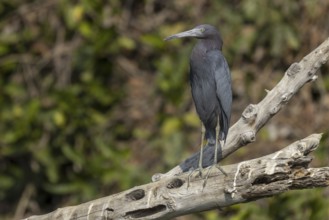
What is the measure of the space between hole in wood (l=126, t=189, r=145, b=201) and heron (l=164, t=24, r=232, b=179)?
429 mm

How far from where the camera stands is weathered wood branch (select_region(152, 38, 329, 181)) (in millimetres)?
3715

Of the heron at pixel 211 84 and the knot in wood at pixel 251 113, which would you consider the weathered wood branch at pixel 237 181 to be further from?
the heron at pixel 211 84

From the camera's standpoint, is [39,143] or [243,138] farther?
[39,143]

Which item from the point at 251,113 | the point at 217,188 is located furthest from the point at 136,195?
the point at 251,113

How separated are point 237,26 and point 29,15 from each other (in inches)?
63.1

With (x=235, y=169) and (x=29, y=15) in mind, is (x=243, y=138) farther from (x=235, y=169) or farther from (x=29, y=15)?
(x=29, y=15)

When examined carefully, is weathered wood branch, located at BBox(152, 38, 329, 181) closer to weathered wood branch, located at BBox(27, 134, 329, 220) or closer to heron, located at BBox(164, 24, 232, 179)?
heron, located at BBox(164, 24, 232, 179)

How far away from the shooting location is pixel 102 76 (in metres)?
6.77

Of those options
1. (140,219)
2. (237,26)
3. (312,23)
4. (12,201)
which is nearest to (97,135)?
(12,201)

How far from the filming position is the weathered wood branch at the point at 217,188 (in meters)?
3.17

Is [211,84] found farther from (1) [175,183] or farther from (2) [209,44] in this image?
(1) [175,183]

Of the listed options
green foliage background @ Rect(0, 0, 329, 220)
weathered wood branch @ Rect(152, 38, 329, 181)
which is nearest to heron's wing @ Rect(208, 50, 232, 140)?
weathered wood branch @ Rect(152, 38, 329, 181)

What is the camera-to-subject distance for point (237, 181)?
3.30 metres

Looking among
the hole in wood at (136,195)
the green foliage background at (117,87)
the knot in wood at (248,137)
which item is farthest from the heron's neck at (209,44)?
the green foliage background at (117,87)
